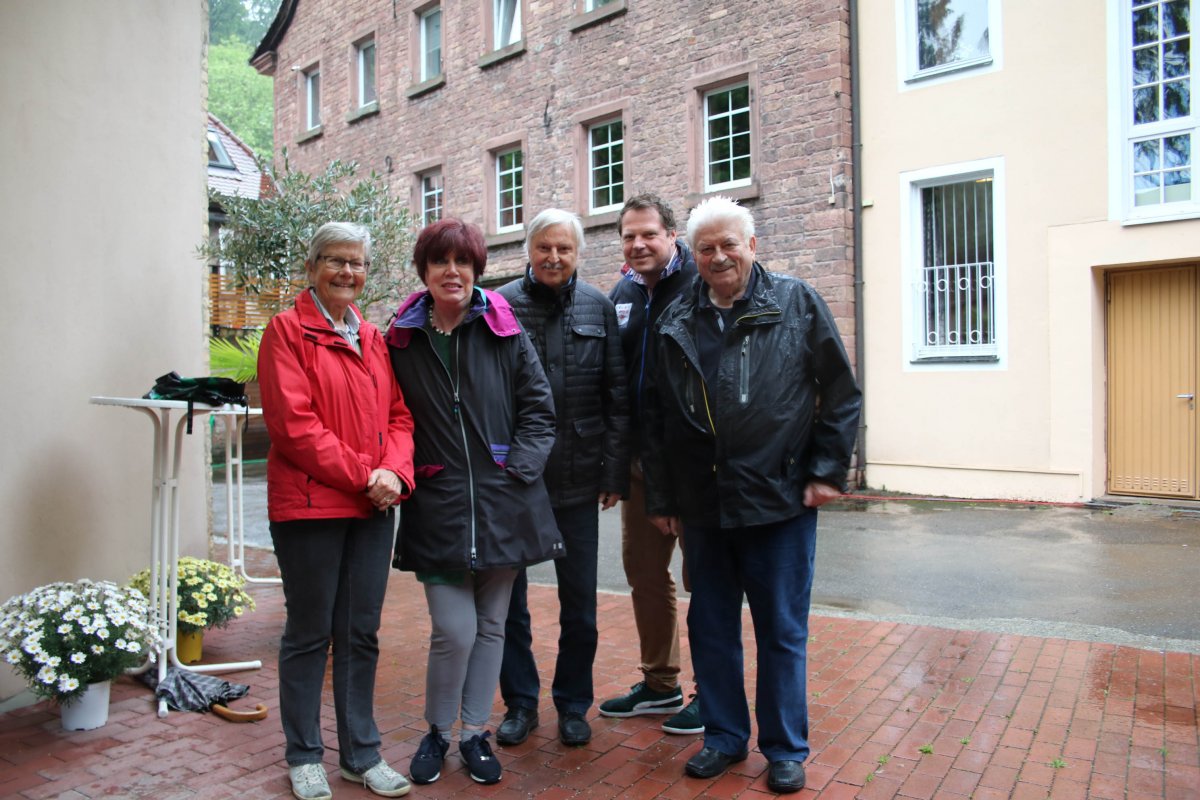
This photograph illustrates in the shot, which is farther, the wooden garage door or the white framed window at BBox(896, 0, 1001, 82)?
the white framed window at BBox(896, 0, 1001, 82)

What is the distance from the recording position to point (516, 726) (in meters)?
3.71

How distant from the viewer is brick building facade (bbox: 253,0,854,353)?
11828mm

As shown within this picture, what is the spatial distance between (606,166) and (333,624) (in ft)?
40.7

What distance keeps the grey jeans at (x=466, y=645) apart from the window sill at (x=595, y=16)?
1242cm

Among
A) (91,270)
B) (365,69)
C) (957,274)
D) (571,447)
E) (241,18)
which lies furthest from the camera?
(241,18)

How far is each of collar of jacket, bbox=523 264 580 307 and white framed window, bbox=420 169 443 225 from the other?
580 inches

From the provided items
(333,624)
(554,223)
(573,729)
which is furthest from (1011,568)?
(333,624)

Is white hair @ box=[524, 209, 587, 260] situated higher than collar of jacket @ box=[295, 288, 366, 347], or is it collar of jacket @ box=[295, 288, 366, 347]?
white hair @ box=[524, 209, 587, 260]

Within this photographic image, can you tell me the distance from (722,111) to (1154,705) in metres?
10.5

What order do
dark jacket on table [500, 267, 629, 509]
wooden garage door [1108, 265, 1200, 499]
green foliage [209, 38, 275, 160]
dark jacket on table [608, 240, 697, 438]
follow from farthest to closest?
green foliage [209, 38, 275, 160] → wooden garage door [1108, 265, 1200, 499] → dark jacket on table [608, 240, 697, 438] → dark jacket on table [500, 267, 629, 509]

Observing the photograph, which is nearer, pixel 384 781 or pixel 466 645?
pixel 384 781

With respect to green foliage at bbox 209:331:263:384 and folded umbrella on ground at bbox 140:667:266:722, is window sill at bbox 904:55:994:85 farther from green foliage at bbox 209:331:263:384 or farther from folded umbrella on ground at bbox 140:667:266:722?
folded umbrella on ground at bbox 140:667:266:722

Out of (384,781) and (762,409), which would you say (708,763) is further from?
(762,409)

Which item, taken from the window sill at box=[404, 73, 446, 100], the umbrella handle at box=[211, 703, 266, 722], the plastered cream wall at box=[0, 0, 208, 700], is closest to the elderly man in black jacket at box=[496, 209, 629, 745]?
the umbrella handle at box=[211, 703, 266, 722]
